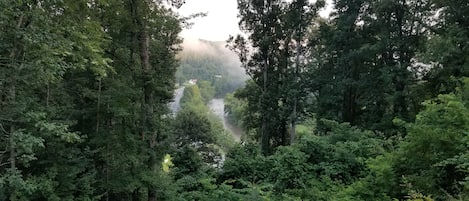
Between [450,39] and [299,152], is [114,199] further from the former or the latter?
[450,39]

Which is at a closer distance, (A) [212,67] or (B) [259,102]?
(B) [259,102]

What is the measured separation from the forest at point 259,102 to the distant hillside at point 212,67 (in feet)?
276

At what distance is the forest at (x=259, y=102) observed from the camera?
620 centimetres

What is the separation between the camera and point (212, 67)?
5960 inches

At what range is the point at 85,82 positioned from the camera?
10.6m

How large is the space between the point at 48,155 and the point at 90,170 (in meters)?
1.59

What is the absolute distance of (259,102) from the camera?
2317 centimetres

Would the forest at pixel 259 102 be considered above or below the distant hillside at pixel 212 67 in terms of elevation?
below

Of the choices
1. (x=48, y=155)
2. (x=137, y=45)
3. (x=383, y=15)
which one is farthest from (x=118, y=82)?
(x=383, y=15)

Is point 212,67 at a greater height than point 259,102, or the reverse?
point 212,67

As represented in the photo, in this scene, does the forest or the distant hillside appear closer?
the forest

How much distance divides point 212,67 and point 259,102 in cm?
12935

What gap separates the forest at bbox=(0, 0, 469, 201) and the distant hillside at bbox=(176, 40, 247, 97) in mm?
84274

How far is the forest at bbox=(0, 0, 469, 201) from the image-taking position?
620cm
